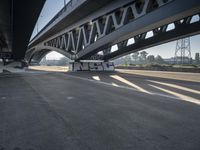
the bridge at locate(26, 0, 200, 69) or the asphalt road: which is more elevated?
the bridge at locate(26, 0, 200, 69)

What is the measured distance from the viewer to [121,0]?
55.0 ft

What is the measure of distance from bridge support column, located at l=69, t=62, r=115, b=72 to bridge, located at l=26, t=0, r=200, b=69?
198 millimetres

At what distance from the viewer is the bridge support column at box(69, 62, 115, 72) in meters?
28.7

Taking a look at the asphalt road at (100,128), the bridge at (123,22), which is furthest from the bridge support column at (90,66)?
the asphalt road at (100,128)

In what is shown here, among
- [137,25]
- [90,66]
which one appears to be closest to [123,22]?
[137,25]

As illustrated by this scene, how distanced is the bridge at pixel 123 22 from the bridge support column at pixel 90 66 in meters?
0.20

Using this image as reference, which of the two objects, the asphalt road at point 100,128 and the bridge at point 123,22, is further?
the bridge at point 123,22

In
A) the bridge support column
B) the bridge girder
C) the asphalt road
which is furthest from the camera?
the bridge support column

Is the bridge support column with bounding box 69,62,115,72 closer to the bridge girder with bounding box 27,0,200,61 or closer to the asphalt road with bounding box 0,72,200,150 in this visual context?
the bridge girder with bounding box 27,0,200,61

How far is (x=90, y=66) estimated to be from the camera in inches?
1164

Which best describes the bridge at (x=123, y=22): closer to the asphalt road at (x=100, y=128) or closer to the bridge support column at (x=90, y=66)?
the bridge support column at (x=90, y=66)

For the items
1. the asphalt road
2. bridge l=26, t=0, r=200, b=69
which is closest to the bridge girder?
bridge l=26, t=0, r=200, b=69

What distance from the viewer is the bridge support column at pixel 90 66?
28656 millimetres

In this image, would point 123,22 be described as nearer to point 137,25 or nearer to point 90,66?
point 137,25
